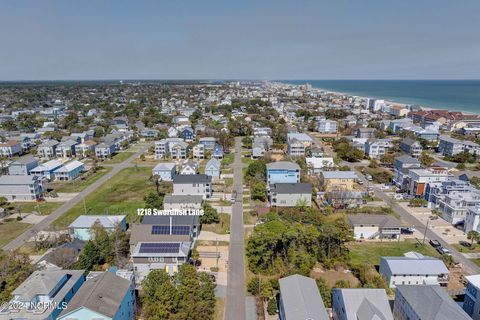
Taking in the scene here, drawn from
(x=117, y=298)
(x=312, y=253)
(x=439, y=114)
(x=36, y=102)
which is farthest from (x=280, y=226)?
(x=36, y=102)

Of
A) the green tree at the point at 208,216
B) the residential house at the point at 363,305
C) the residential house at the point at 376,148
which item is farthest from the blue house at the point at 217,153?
the residential house at the point at 363,305

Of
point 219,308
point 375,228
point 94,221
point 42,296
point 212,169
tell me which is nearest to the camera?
point 42,296

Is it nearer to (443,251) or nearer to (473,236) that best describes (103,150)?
(443,251)

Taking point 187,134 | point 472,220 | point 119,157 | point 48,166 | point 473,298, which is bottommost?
point 119,157

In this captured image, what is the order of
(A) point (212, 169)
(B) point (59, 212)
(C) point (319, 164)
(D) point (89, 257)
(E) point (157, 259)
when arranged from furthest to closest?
1. (C) point (319, 164)
2. (A) point (212, 169)
3. (B) point (59, 212)
4. (D) point (89, 257)
5. (E) point (157, 259)

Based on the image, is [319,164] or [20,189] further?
[319,164]

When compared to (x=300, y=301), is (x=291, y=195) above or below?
below

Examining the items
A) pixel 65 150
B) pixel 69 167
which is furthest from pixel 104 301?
pixel 65 150
